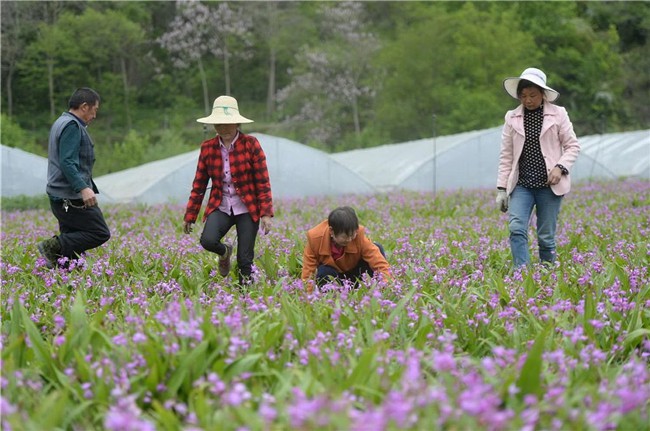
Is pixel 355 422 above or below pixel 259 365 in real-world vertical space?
above

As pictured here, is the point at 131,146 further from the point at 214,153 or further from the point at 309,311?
the point at 309,311

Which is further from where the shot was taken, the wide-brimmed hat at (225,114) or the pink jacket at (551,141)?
the pink jacket at (551,141)

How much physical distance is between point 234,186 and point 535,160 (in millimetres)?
2622

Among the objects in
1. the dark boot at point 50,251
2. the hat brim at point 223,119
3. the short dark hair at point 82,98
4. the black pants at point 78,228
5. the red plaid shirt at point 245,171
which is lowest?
the dark boot at point 50,251

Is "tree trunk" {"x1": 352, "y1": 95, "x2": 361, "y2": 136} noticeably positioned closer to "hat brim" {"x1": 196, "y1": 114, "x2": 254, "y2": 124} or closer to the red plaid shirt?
the red plaid shirt

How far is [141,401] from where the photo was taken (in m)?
3.24

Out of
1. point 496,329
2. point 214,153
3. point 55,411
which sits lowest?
point 496,329

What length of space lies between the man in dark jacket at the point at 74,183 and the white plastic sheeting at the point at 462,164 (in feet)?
48.3

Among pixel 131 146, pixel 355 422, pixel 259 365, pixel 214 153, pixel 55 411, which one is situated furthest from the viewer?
pixel 131 146

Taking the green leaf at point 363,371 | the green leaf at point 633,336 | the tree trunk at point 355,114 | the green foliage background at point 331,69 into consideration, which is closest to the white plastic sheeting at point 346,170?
the green foliage background at point 331,69

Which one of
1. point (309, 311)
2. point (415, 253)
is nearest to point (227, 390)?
point (309, 311)

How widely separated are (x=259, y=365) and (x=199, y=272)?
341 cm

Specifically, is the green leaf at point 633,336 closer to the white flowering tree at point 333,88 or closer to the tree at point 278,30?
the white flowering tree at point 333,88

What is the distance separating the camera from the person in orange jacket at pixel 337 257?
604 cm
